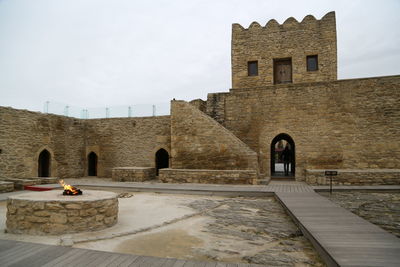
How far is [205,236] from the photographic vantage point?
4.98 metres

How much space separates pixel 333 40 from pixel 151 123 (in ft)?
38.3

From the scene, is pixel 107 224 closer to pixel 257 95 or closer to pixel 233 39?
pixel 257 95

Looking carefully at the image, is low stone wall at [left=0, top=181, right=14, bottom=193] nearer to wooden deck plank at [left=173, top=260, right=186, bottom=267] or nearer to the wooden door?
wooden deck plank at [left=173, top=260, right=186, bottom=267]

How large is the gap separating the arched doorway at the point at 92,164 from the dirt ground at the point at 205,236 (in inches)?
423

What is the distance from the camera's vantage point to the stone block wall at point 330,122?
486 inches

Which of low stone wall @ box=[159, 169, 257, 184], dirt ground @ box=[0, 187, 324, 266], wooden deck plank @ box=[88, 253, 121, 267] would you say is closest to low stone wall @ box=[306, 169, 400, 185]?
low stone wall @ box=[159, 169, 257, 184]

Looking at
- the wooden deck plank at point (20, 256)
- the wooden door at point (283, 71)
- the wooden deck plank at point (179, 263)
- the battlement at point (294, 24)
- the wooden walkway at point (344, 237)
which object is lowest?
the wooden deck plank at point (20, 256)

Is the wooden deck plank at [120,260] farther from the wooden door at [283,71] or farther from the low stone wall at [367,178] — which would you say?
the wooden door at [283,71]

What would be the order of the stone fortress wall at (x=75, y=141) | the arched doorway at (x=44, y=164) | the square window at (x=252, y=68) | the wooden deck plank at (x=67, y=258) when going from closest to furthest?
the wooden deck plank at (x=67, y=258) < the stone fortress wall at (x=75, y=141) < the arched doorway at (x=44, y=164) < the square window at (x=252, y=68)

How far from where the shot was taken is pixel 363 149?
12461 millimetres

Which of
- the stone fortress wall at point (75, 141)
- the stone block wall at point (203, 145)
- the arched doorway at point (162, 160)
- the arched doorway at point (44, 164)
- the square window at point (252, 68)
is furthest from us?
the arched doorway at point (162, 160)

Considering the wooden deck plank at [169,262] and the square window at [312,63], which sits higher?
the square window at [312,63]

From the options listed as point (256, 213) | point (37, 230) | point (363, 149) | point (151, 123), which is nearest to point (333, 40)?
point (363, 149)

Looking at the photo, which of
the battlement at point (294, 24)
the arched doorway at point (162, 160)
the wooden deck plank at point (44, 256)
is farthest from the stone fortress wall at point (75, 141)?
the wooden deck plank at point (44, 256)
